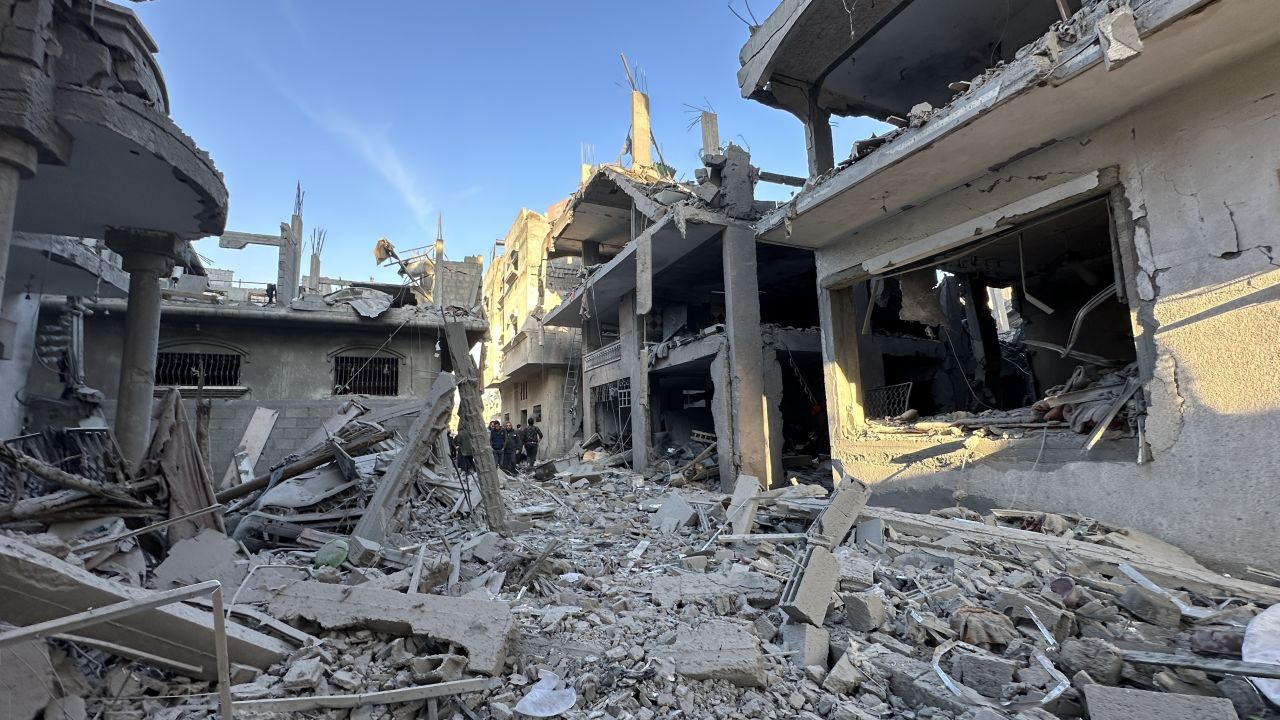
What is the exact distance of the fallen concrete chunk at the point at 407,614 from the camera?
3.55m

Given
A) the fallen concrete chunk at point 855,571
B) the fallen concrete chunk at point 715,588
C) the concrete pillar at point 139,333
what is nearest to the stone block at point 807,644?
the fallen concrete chunk at point 715,588

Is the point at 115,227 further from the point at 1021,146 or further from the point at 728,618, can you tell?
the point at 1021,146

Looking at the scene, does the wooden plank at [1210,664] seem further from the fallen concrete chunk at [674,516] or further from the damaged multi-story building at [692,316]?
the damaged multi-story building at [692,316]

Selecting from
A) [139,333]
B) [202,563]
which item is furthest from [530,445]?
[202,563]

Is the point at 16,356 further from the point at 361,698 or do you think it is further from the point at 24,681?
the point at 361,698

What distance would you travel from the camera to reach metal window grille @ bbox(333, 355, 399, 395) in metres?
14.5

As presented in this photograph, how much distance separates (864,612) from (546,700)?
2.25 meters

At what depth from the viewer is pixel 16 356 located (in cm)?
955

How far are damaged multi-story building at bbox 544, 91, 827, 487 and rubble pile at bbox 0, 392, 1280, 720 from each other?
4929 mm

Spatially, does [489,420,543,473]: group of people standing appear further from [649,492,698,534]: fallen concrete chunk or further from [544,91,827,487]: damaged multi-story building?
[649,492,698,534]: fallen concrete chunk

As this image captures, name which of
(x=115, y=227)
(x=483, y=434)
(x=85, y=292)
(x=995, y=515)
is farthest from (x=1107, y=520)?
(x=85, y=292)

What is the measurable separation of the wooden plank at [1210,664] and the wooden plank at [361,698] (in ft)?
11.7

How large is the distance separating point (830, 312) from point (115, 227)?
942 centimetres

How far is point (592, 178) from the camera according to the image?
14.7 m
